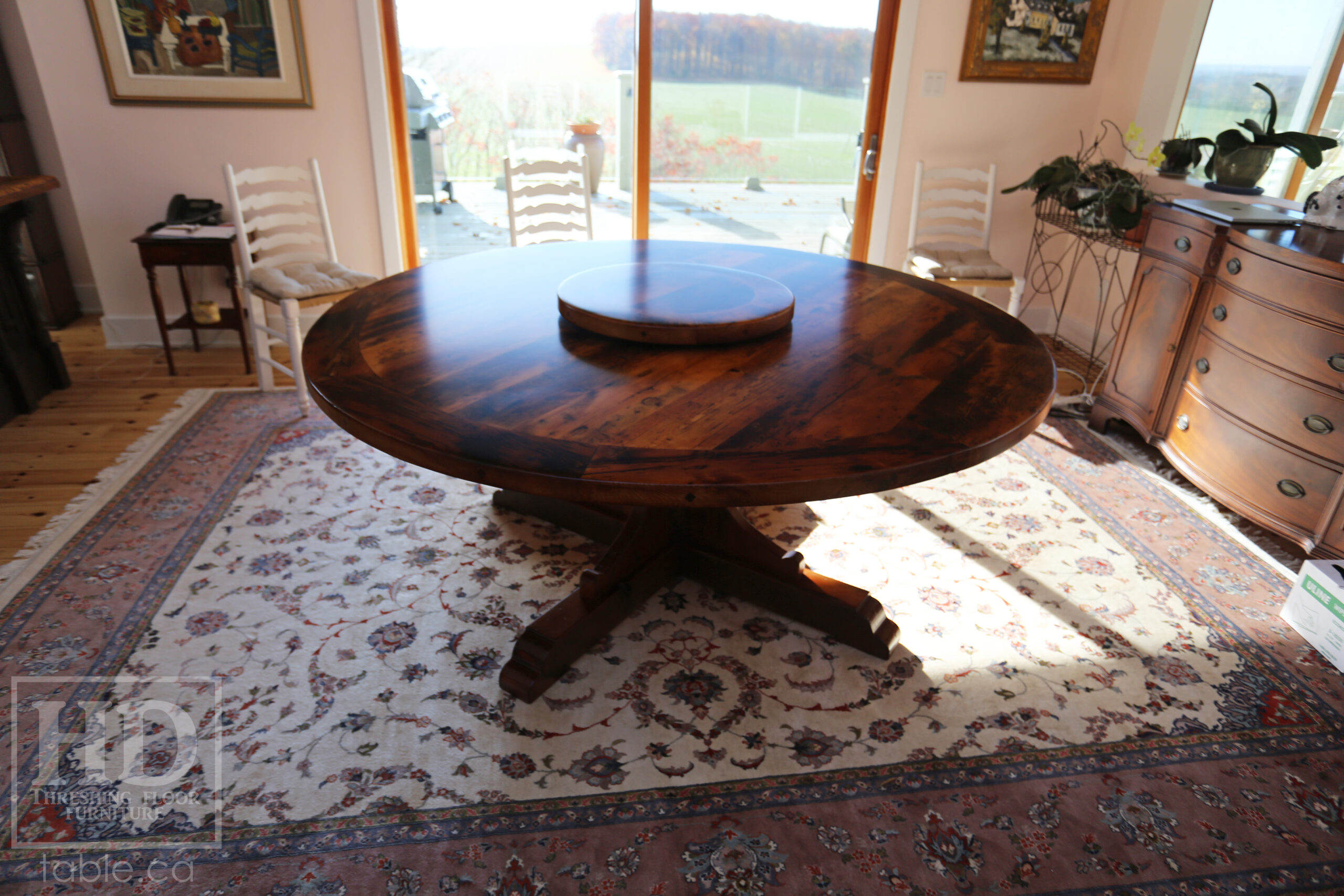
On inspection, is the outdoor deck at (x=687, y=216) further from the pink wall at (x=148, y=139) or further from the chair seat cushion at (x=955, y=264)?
the chair seat cushion at (x=955, y=264)

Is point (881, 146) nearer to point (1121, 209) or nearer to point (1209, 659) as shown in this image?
point (1121, 209)

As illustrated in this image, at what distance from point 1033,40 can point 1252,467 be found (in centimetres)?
254

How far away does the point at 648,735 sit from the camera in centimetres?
176

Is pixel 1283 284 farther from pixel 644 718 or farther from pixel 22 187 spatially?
pixel 22 187

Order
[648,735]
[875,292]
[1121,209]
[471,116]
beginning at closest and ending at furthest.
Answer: [648,735] < [875,292] < [1121,209] < [471,116]

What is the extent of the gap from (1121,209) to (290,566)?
337 centimetres

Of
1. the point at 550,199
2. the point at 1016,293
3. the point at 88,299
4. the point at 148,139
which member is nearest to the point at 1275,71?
the point at 1016,293

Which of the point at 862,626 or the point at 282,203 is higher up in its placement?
the point at 282,203

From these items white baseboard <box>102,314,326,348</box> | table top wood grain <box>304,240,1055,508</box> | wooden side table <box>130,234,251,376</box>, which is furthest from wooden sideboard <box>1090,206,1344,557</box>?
wooden side table <box>130,234,251,376</box>

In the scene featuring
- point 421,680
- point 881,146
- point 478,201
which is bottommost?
point 421,680

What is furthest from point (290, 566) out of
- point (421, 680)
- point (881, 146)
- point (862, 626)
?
point (881, 146)

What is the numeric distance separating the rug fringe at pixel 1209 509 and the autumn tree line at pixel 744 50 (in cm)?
225

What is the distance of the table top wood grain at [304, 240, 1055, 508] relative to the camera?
1251mm

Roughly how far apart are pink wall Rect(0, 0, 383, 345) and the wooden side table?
10.6 inches
